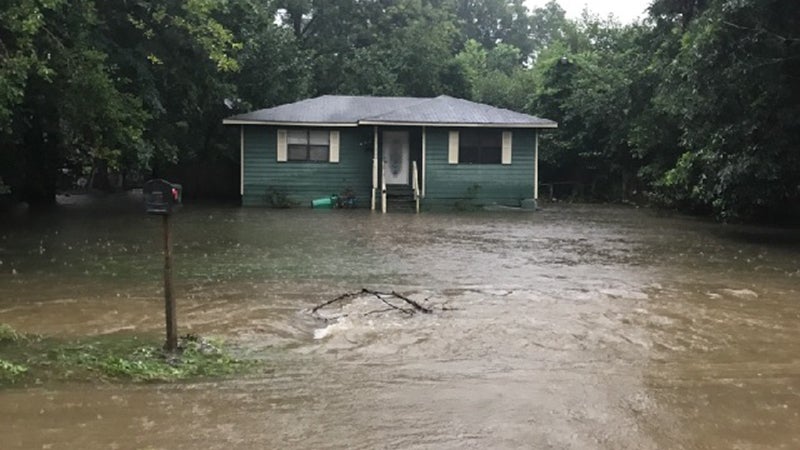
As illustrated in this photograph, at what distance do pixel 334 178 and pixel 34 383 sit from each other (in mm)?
19251

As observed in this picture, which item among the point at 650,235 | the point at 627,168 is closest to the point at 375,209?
the point at 650,235

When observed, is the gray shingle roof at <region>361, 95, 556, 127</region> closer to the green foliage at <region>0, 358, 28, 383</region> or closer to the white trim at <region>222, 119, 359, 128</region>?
the white trim at <region>222, 119, 359, 128</region>

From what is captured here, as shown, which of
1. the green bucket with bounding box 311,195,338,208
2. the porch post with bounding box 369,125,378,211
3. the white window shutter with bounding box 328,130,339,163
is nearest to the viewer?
the porch post with bounding box 369,125,378,211

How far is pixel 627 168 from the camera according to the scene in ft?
95.0

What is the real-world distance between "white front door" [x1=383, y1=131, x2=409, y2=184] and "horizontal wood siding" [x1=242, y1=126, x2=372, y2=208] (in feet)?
2.37

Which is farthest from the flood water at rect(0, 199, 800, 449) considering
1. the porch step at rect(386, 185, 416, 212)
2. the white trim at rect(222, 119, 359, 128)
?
the white trim at rect(222, 119, 359, 128)

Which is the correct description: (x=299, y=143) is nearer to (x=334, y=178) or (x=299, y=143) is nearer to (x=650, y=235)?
(x=334, y=178)

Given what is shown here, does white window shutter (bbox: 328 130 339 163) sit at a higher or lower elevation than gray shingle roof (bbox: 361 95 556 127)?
lower

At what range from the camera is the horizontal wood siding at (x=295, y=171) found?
78.6 ft

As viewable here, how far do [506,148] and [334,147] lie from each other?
5.49m

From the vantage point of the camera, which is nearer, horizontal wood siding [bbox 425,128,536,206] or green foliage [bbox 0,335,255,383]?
green foliage [bbox 0,335,255,383]

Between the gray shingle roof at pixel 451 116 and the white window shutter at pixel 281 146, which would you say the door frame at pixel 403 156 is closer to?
the gray shingle roof at pixel 451 116

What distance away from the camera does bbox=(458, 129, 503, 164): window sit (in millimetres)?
24016

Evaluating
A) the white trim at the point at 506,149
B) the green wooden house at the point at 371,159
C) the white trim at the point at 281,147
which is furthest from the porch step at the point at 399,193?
the white trim at the point at 281,147
